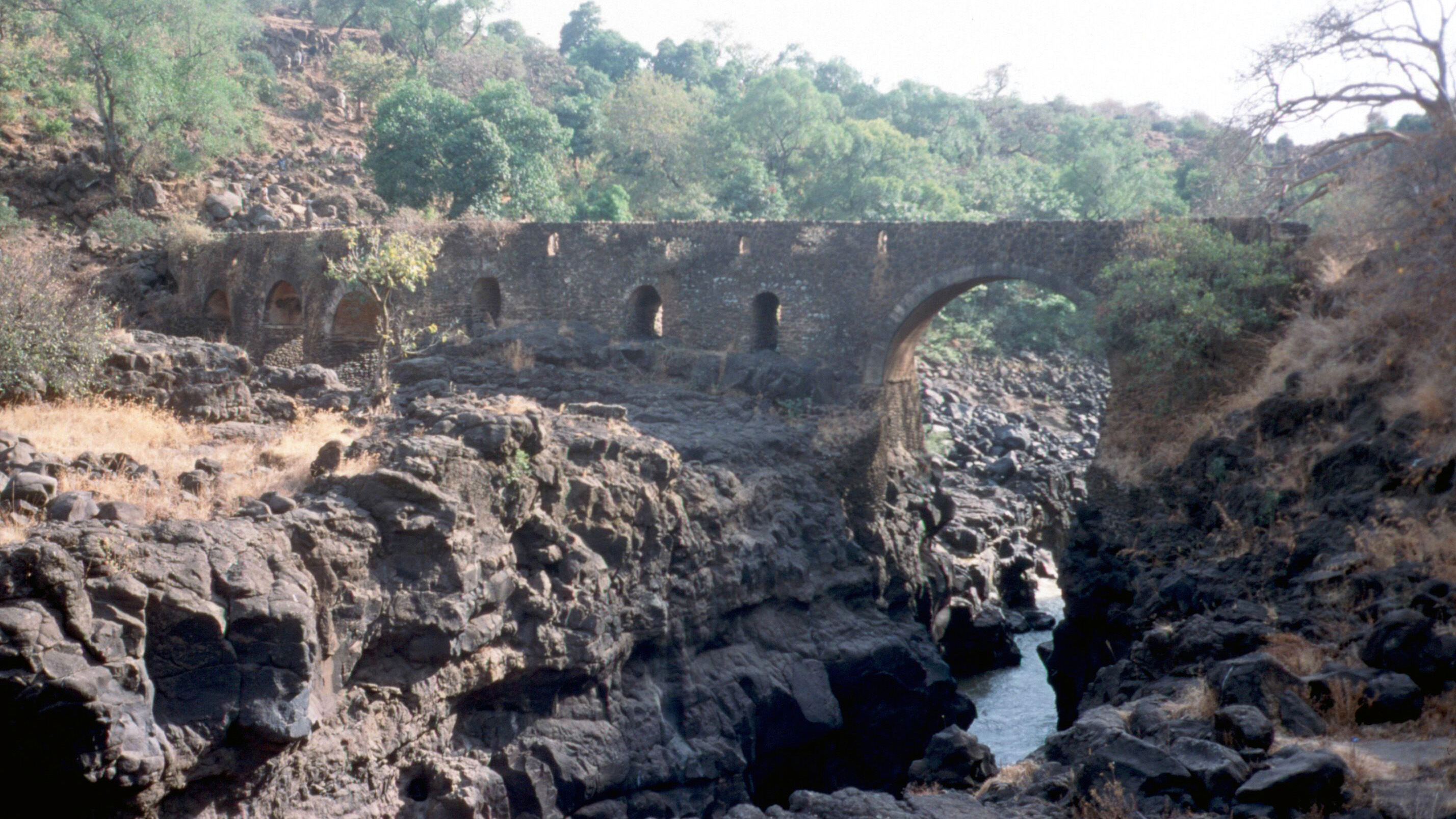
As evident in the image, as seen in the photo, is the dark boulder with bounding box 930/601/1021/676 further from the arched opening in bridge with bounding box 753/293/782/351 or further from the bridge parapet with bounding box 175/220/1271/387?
the arched opening in bridge with bounding box 753/293/782/351

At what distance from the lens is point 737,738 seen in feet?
50.2

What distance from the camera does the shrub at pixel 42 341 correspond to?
12750 millimetres

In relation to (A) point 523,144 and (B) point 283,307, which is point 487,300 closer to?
(B) point 283,307

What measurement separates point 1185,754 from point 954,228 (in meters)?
14.4

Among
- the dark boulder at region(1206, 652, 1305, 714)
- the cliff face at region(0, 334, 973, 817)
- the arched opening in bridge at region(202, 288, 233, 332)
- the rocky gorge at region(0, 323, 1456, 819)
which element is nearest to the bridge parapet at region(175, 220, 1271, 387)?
the rocky gorge at region(0, 323, 1456, 819)

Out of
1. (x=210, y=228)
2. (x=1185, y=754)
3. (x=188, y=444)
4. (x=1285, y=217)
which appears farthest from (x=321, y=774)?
(x=210, y=228)

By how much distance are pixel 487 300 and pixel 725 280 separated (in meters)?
5.91

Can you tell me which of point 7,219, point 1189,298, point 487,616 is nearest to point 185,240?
point 7,219

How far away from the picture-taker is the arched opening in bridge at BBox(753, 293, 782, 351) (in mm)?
24000

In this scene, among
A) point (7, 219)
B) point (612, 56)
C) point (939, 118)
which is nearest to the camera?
point (7, 219)

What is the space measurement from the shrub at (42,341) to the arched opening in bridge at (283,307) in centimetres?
1481

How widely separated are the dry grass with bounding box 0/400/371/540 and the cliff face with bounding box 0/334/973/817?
1.67ft

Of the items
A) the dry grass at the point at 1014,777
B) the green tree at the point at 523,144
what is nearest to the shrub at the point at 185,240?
the green tree at the point at 523,144

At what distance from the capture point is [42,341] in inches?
512
